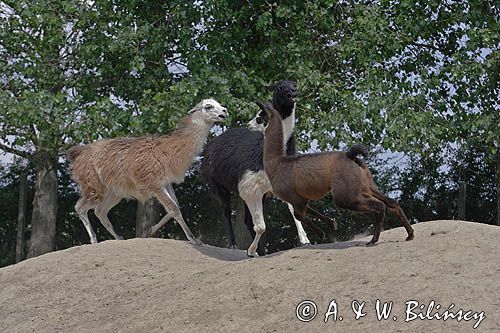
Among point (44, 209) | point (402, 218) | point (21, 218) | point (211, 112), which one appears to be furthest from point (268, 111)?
point (21, 218)

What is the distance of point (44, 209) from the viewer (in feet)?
51.4

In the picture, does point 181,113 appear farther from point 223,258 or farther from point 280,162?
point 280,162

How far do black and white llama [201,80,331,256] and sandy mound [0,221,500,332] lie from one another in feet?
2.26

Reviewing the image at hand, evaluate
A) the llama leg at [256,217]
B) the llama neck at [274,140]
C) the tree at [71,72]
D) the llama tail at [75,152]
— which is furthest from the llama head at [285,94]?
the tree at [71,72]

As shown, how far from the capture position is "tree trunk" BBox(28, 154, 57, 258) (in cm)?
1545

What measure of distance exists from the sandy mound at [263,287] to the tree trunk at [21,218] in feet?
22.9

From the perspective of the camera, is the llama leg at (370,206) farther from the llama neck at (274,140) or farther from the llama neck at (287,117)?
the llama neck at (287,117)

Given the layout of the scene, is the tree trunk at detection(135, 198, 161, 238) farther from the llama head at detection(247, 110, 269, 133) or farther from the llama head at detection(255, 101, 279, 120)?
the llama head at detection(255, 101, 279, 120)

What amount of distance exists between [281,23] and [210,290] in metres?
8.56

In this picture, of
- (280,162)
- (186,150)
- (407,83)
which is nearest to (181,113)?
(186,150)

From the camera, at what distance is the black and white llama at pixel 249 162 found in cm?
841

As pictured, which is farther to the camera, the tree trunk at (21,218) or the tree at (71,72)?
the tree trunk at (21,218)

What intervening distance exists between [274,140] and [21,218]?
9309 millimetres

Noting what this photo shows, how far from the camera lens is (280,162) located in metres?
7.78
